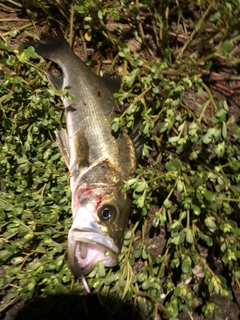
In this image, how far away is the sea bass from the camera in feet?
7.38

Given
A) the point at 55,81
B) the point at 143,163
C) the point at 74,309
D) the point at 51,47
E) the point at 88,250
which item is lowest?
the point at 74,309

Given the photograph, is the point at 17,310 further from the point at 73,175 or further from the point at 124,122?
the point at 124,122

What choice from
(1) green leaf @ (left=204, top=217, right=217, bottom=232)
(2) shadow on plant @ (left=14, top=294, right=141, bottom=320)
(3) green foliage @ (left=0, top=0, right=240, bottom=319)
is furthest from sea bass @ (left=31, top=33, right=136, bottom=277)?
(1) green leaf @ (left=204, top=217, right=217, bottom=232)

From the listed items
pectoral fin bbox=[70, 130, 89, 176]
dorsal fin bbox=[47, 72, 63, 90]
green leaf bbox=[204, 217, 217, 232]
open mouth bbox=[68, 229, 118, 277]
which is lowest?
open mouth bbox=[68, 229, 118, 277]

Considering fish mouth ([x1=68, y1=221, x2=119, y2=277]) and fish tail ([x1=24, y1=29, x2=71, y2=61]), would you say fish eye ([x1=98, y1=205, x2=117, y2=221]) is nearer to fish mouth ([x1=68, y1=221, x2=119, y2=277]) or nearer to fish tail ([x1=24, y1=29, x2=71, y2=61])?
fish mouth ([x1=68, y1=221, x2=119, y2=277])

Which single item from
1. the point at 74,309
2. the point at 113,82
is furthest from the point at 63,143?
the point at 74,309

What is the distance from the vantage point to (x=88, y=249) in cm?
234

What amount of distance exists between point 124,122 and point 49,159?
0.62 meters

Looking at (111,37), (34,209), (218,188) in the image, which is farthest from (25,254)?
(111,37)

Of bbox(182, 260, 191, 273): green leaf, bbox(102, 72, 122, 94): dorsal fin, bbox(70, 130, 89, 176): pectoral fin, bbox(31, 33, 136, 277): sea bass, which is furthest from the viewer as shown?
bbox(102, 72, 122, 94): dorsal fin

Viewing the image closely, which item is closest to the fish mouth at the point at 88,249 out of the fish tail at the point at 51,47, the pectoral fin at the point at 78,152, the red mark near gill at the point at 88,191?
the red mark near gill at the point at 88,191

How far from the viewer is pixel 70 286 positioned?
2449 mm

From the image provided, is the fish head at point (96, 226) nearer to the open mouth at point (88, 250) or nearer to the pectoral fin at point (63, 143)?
the open mouth at point (88, 250)

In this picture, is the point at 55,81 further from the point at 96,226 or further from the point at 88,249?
the point at 88,249
